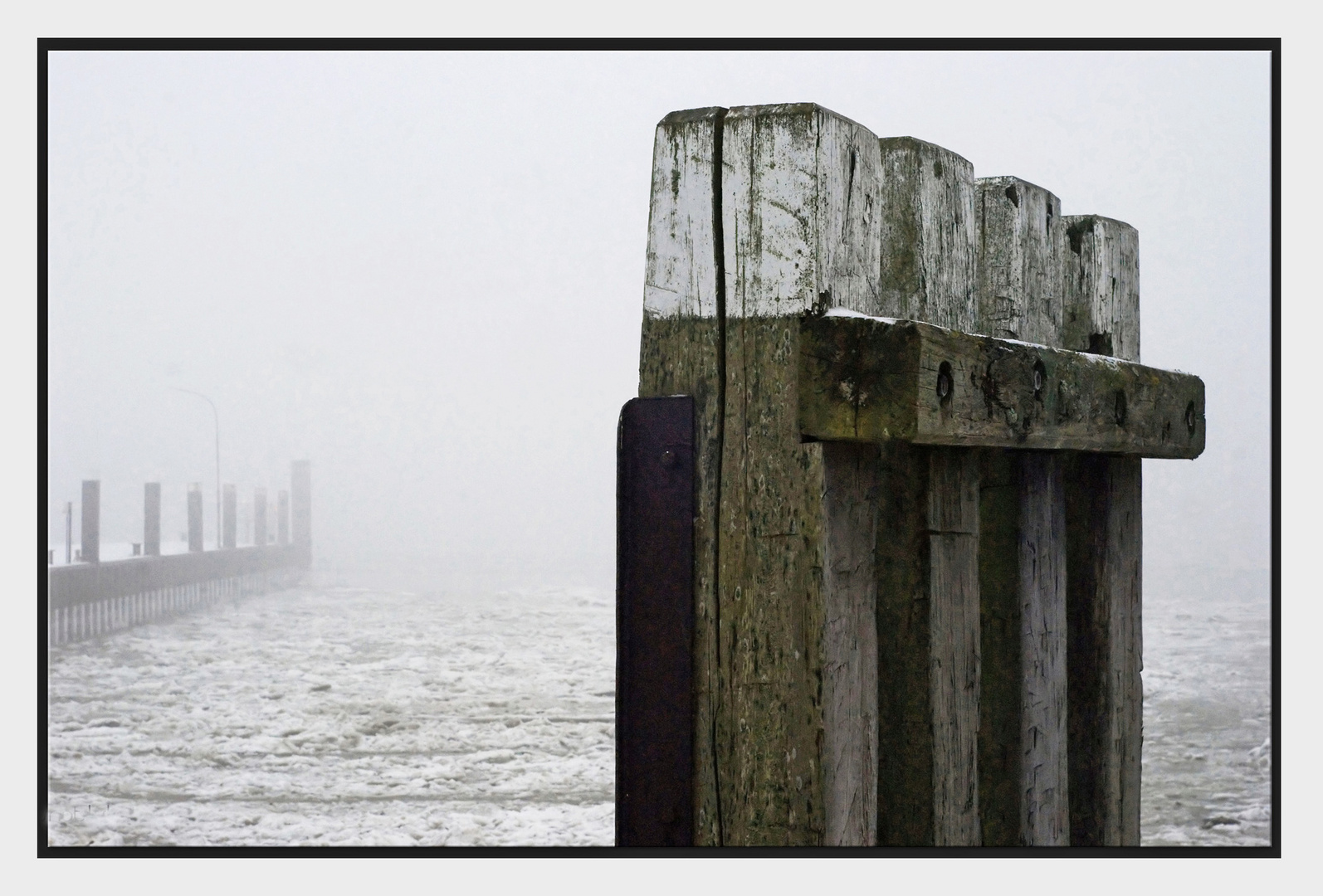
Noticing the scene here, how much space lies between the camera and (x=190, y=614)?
1334 cm

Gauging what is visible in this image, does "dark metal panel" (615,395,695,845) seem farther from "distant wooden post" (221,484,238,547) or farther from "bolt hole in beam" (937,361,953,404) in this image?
"distant wooden post" (221,484,238,547)

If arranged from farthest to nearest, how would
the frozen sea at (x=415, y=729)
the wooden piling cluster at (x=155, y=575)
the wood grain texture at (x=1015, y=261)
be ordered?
1. the wooden piling cluster at (x=155, y=575)
2. the frozen sea at (x=415, y=729)
3. the wood grain texture at (x=1015, y=261)

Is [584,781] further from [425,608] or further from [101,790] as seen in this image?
[425,608]

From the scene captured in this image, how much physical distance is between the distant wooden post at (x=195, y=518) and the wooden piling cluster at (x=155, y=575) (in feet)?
0.04

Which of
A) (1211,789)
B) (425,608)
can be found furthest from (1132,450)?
(425,608)

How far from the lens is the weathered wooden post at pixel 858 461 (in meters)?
1.09

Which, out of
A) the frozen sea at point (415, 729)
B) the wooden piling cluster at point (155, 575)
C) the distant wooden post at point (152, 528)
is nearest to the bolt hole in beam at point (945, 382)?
the frozen sea at point (415, 729)

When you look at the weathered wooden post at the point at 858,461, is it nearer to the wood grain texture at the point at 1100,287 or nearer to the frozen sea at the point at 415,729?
the wood grain texture at the point at 1100,287

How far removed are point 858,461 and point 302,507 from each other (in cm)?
1865

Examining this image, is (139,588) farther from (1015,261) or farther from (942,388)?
(942,388)

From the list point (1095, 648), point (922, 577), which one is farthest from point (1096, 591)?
point (922, 577)

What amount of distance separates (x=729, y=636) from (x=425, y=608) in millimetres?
12540

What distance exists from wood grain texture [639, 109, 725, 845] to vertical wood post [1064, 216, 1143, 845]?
0.73 meters

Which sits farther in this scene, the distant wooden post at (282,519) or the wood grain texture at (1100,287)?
the distant wooden post at (282,519)
